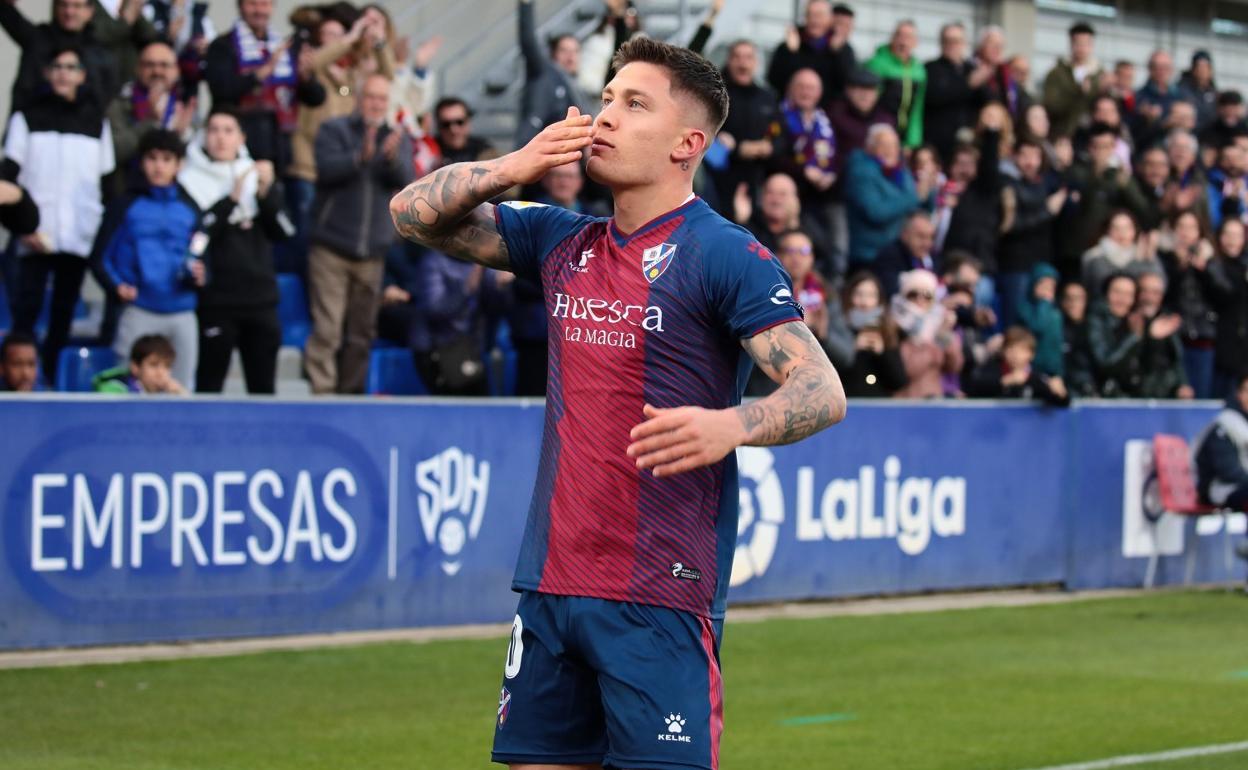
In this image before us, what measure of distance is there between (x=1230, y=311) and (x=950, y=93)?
3.44 m

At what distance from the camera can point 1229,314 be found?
59.8 feet

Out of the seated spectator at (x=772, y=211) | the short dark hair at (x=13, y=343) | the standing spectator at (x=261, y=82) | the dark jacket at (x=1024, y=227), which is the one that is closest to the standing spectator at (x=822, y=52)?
the seated spectator at (x=772, y=211)

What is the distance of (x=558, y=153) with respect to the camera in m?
4.50

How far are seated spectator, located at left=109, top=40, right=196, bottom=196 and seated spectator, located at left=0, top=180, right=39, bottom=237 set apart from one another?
3.05 ft

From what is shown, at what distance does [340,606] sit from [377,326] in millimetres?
3080

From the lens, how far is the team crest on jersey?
4574 millimetres

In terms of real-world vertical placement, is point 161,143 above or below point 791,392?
above

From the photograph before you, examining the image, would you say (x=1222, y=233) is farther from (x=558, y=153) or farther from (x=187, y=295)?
(x=558, y=153)

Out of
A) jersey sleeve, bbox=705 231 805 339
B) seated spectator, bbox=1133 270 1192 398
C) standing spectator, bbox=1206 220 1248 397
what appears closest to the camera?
jersey sleeve, bbox=705 231 805 339

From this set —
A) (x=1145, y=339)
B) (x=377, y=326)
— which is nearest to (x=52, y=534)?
(x=377, y=326)

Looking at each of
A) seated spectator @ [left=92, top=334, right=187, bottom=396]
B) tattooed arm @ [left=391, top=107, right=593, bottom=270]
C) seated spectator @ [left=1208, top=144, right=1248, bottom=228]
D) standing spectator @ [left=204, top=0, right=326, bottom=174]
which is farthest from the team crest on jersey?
seated spectator @ [left=1208, top=144, right=1248, bottom=228]

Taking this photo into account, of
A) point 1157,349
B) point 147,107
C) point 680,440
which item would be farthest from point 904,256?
point 680,440

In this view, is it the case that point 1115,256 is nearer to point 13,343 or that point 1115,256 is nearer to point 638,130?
point 13,343

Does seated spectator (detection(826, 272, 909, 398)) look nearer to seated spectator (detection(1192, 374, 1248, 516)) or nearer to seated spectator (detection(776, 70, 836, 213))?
seated spectator (detection(776, 70, 836, 213))
